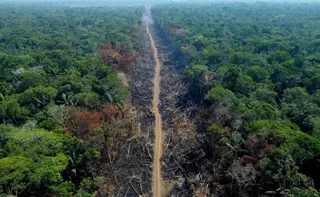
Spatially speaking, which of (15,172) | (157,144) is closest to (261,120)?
(157,144)

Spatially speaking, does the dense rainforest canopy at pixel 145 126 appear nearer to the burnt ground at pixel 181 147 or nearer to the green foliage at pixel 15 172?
the green foliage at pixel 15 172

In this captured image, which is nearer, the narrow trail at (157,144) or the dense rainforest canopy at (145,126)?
the dense rainforest canopy at (145,126)

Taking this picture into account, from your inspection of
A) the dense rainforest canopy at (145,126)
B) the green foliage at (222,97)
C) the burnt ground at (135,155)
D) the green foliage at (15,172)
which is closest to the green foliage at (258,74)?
the dense rainforest canopy at (145,126)

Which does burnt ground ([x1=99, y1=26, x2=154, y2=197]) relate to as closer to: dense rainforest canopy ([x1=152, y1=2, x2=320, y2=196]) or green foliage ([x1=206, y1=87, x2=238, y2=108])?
dense rainforest canopy ([x1=152, y1=2, x2=320, y2=196])

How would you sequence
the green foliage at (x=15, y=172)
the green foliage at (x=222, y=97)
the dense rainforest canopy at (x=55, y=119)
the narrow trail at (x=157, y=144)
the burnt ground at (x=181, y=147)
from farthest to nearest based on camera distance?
the green foliage at (x=222, y=97) < the narrow trail at (x=157, y=144) < the burnt ground at (x=181, y=147) < the dense rainforest canopy at (x=55, y=119) < the green foliage at (x=15, y=172)

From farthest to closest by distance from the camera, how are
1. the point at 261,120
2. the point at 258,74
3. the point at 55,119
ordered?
the point at 258,74 → the point at 55,119 → the point at 261,120

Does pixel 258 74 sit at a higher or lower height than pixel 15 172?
higher

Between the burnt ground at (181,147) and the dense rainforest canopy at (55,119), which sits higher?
the dense rainforest canopy at (55,119)

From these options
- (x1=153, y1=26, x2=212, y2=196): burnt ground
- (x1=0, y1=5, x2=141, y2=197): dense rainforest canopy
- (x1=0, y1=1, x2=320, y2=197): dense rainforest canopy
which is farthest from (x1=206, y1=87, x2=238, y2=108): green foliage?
(x1=0, y1=5, x2=141, y2=197): dense rainforest canopy

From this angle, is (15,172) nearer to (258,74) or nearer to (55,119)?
(55,119)

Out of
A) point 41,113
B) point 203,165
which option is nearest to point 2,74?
point 41,113

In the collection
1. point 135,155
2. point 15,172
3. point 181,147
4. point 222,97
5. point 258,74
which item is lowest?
point 135,155
